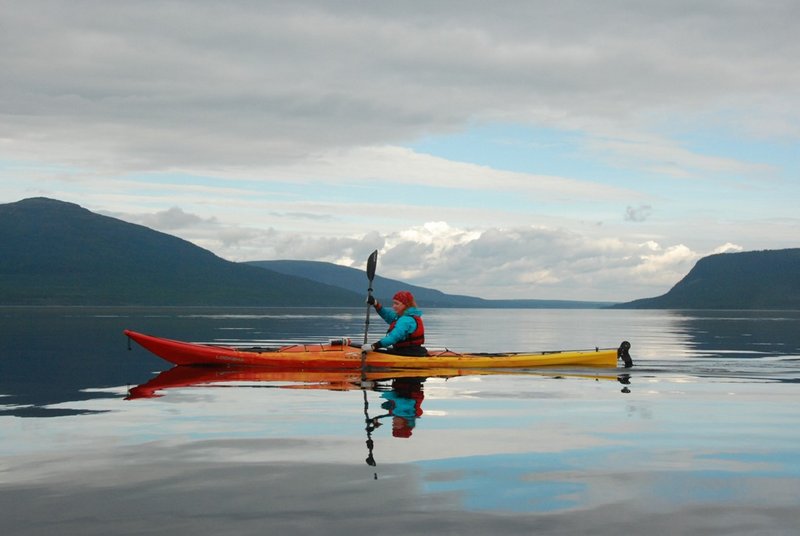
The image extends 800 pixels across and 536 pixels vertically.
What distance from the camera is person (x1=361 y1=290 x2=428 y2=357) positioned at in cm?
2496

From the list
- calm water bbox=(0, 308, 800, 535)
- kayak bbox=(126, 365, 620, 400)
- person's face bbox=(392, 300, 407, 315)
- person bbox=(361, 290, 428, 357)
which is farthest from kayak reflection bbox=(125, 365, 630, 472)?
person's face bbox=(392, 300, 407, 315)

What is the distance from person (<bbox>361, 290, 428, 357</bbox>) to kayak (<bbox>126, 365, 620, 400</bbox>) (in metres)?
0.75

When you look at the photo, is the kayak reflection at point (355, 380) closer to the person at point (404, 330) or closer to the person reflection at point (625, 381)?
the person reflection at point (625, 381)

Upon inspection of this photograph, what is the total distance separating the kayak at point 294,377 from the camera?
21719 mm

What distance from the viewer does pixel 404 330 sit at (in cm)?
2511

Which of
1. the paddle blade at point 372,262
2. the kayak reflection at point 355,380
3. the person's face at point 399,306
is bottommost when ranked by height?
the kayak reflection at point 355,380

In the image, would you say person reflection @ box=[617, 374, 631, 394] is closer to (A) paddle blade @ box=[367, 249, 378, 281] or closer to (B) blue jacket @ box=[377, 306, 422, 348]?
(B) blue jacket @ box=[377, 306, 422, 348]

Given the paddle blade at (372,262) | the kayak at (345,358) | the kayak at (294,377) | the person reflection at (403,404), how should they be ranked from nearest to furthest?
the person reflection at (403,404), the kayak at (294,377), the kayak at (345,358), the paddle blade at (372,262)

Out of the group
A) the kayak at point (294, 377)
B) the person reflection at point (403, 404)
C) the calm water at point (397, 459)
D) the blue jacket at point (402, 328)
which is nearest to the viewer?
the calm water at point (397, 459)

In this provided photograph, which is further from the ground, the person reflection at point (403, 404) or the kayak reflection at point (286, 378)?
the kayak reflection at point (286, 378)

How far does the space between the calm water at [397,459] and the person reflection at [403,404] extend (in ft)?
0.22

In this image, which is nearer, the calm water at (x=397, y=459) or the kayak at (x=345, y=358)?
the calm water at (x=397, y=459)

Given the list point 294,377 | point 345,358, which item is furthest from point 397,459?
point 345,358

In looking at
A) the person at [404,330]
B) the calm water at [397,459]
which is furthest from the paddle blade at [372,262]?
the calm water at [397,459]
